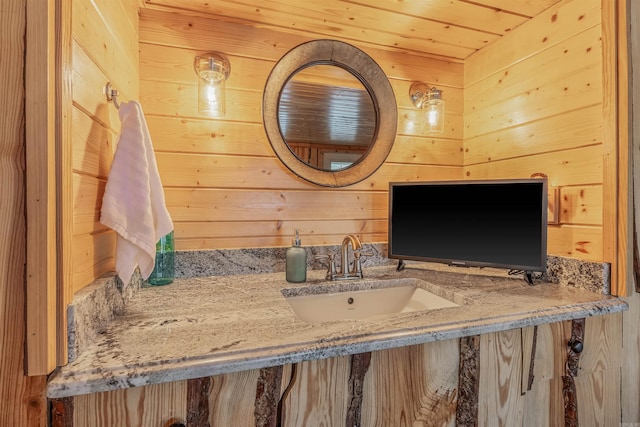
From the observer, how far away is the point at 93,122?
2.66 feet

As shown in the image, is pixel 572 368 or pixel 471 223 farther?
pixel 471 223

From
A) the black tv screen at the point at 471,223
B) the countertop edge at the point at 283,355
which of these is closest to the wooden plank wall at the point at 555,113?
the black tv screen at the point at 471,223

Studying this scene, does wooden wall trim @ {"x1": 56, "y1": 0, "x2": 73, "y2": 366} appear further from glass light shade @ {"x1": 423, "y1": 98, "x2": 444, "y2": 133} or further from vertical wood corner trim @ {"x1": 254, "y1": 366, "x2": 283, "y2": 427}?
glass light shade @ {"x1": 423, "y1": 98, "x2": 444, "y2": 133}

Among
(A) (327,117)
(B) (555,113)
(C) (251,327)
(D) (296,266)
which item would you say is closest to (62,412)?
(C) (251,327)

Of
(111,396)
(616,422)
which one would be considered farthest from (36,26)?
(616,422)

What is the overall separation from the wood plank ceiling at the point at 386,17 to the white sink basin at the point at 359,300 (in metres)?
1.06

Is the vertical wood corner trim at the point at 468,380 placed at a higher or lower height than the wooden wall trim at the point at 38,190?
lower

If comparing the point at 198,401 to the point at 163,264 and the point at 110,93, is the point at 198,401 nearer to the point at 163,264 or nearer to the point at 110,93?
the point at 163,264

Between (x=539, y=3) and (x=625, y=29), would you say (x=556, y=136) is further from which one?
(x=539, y=3)

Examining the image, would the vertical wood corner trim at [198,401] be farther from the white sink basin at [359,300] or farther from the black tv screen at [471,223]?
the black tv screen at [471,223]

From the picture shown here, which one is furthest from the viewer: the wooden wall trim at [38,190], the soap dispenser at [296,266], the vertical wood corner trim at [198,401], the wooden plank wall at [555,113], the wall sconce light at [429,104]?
the wall sconce light at [429,104]

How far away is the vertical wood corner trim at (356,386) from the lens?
0.79 metres

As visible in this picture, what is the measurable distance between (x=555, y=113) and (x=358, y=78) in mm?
799

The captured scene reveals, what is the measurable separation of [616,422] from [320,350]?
1101 mm
